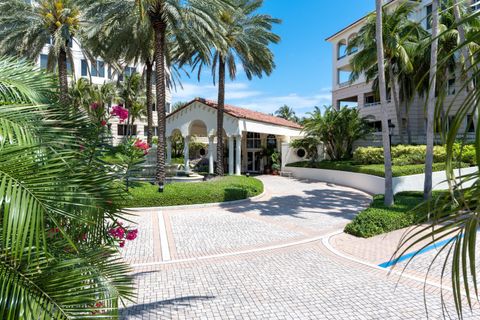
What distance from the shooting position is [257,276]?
7250 millimetres

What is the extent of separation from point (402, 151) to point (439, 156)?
229 cm

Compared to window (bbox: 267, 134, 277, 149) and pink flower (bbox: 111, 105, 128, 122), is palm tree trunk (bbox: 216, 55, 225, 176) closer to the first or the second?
window (bbox: 267, 134, 277, 149)

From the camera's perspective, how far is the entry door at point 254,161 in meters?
35.1

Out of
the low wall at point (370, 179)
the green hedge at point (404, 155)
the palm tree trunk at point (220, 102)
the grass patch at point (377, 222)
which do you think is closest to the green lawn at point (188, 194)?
the palm tree trunk at point (220, 102)

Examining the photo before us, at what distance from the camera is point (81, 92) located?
33812mm

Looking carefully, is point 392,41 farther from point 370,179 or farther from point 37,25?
point 37,25

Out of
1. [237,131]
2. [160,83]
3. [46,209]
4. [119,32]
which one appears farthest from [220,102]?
[46,209]

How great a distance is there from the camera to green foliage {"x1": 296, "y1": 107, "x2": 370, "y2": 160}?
26328mm

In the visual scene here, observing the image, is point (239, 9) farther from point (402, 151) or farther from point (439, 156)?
point (439, 156)

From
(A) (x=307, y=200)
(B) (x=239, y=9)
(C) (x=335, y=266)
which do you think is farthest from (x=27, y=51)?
(C) (x=335, y=266)

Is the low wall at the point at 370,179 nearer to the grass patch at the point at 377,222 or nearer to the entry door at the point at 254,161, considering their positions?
Answer: the grass patch at the point at 377,222

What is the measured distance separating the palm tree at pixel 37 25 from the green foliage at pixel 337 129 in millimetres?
19386

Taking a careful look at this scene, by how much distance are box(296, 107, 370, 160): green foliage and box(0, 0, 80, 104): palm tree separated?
1939 centimetres

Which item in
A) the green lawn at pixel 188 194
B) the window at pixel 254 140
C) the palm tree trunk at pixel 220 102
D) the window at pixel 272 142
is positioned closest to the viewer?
the green lawn at pixel 188 194
